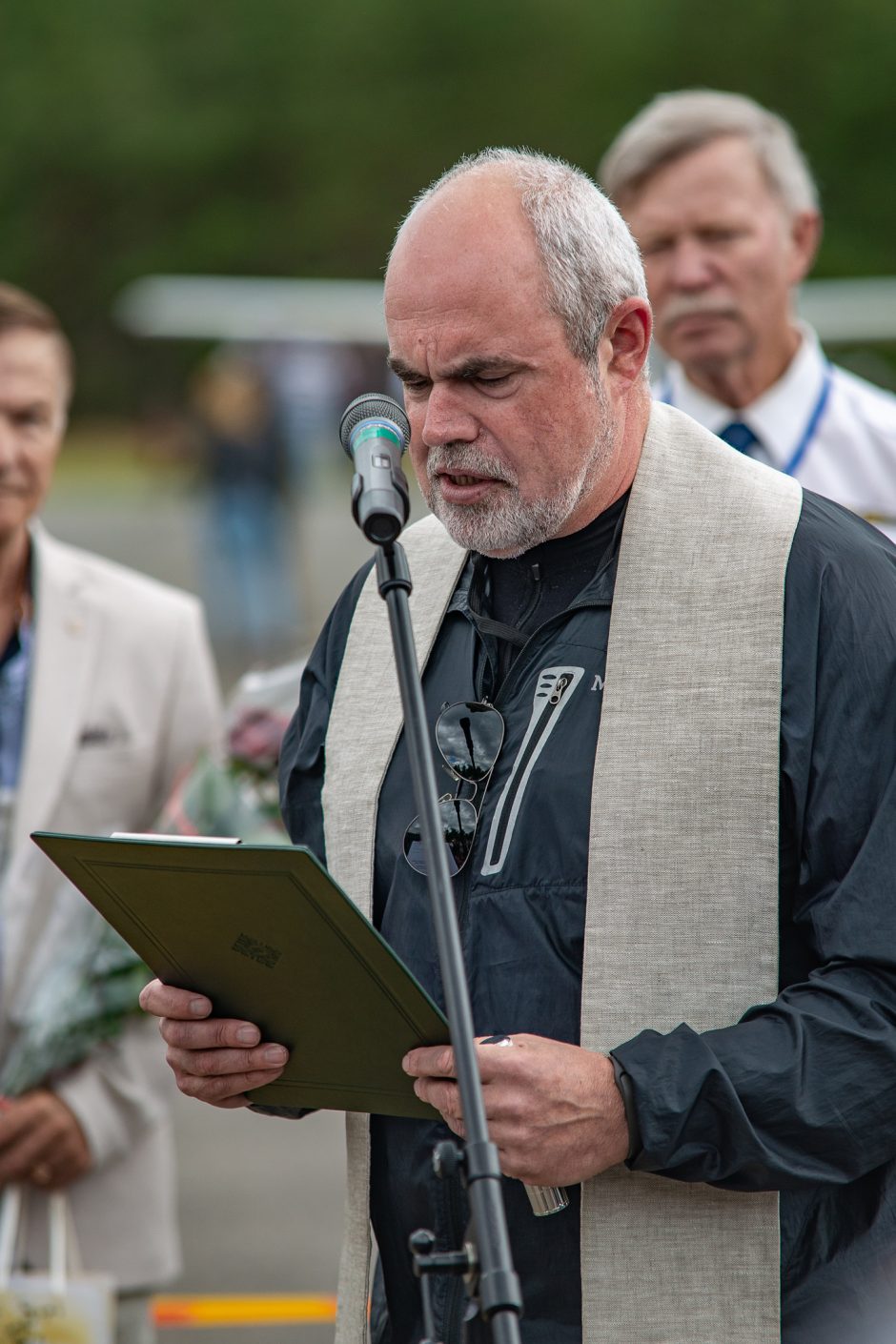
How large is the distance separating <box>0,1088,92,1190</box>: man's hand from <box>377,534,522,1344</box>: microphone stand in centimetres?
186

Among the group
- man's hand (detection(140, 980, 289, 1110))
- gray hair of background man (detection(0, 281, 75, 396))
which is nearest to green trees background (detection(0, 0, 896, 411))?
gray hair of background man (detection(0, 281, 75, 396))

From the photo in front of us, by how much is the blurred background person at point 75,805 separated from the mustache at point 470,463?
5.50 feet

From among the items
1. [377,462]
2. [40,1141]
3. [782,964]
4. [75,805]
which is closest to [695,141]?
[75,805]

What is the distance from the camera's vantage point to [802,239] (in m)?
3.98

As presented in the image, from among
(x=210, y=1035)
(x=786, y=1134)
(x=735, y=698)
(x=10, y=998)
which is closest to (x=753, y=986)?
(x=786, y=1134)

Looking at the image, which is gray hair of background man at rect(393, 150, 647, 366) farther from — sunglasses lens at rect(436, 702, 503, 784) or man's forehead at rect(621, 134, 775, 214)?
man's forehead at rect(621, 134, 775, 214)

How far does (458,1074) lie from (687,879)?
Result: 1.72 ft

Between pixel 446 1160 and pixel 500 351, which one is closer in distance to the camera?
pixel 446 1160

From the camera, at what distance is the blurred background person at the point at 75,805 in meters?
3.54

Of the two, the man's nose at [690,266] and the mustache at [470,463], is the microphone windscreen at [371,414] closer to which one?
the mustache at [470,463]

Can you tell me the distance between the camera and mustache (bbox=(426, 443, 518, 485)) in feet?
7.10

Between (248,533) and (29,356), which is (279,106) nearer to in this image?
(248,533)

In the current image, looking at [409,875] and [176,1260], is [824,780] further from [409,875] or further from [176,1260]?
[176,1260]

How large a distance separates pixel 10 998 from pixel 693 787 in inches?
80.8
